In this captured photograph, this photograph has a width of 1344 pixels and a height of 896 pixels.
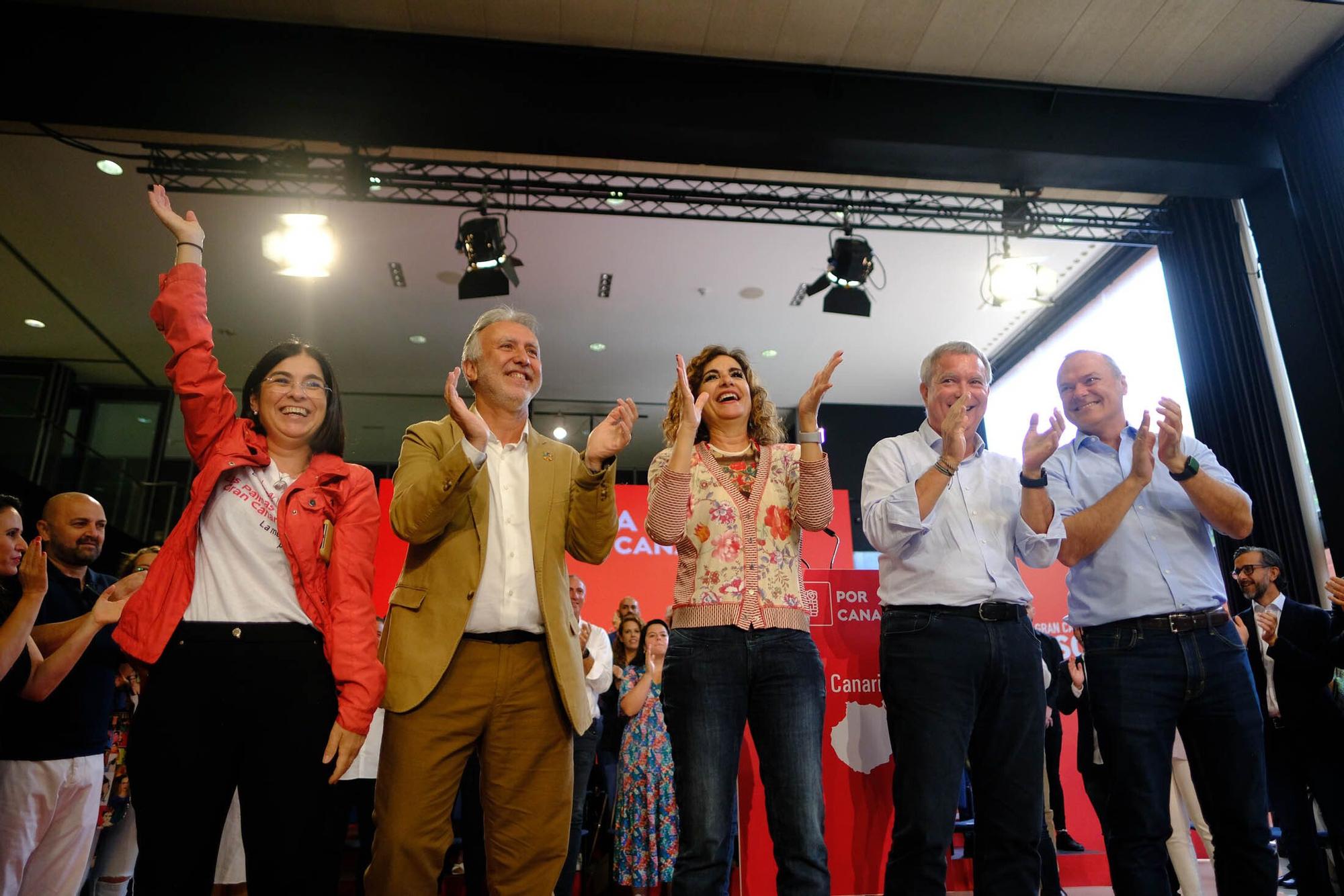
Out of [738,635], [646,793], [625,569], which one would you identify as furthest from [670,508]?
[625,569]

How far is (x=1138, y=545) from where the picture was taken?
7.72 ft

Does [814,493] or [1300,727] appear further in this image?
[1300,727]

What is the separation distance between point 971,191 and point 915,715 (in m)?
4.98

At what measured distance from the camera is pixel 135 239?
685cm

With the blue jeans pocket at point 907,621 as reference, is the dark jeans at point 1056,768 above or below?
below

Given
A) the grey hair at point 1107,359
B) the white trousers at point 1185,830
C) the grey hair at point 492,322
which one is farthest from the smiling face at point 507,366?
the white trousers at point 1185,830

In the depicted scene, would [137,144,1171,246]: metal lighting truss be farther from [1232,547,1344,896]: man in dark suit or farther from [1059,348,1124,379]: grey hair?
[1059,348,1124,379]: grey hair

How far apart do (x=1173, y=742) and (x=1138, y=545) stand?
509mm

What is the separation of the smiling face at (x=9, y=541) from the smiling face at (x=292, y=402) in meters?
1.78

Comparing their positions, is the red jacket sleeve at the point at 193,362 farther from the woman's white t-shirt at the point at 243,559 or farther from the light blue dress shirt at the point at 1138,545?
the light blue dress shirt at the point at 1138,545

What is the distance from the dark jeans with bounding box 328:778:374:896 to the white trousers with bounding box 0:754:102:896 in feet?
2.69

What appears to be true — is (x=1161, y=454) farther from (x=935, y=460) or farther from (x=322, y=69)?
(x=322, y=69)

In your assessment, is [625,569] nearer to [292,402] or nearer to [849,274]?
[849,274]

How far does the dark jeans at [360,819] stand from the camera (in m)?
3.07
